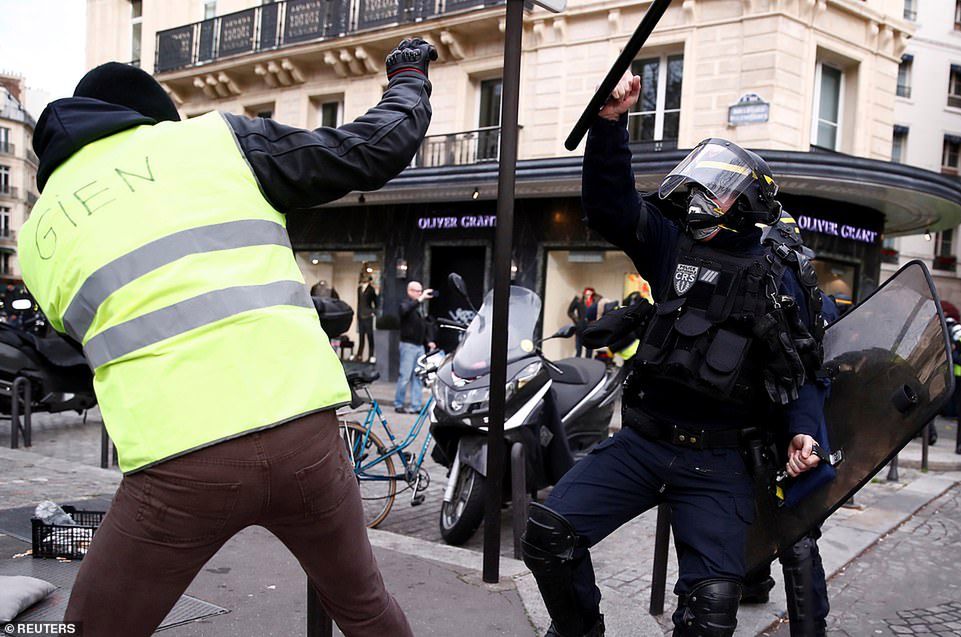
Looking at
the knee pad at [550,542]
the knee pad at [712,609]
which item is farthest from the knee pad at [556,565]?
the knee pad at [712,609]

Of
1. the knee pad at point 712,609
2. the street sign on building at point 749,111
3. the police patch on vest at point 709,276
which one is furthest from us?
the street sign on building at point 749,111

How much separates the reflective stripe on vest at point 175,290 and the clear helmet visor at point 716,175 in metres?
1.49

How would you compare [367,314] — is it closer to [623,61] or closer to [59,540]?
[59,540]

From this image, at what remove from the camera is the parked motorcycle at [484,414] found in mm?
4719

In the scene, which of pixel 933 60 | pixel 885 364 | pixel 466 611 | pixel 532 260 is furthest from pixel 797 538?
pixel 933 60

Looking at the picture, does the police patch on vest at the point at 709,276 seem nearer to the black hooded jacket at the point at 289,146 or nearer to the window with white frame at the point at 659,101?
the black hooded jacket at the point at 289,146

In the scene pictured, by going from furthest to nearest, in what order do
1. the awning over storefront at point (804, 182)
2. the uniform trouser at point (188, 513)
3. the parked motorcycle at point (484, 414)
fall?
1. the awning over storefront at point (804, 182)
2. the parked motorcycle at point (484, 414)
3. the uniform trouser at point (188, 513)

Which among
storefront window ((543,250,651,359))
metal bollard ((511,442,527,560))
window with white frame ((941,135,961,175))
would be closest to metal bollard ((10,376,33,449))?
metal bollard ((511,442,527,560))

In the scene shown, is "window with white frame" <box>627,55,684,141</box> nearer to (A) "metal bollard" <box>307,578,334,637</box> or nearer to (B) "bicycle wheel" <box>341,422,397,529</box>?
(B) "bicycle wheel" <box>341,422,397,529</box>

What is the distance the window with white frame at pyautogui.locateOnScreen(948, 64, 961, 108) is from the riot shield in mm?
33121

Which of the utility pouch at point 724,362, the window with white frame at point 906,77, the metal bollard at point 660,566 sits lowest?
the metal bollard at point 660,566

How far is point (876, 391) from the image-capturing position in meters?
3.19

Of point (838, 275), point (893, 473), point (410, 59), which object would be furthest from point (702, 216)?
point (838, 275)

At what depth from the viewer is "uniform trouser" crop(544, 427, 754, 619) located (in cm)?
252
